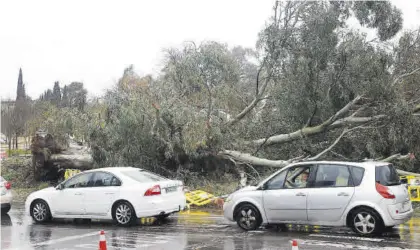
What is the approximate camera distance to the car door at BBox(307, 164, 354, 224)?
8.62 metres

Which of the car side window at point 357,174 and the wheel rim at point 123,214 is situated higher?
the car side window at point 357,174

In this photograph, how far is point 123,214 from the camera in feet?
34.7

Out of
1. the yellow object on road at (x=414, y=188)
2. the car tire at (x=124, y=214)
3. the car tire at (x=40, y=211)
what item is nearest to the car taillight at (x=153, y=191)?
the car tire at (x=124, y=214)

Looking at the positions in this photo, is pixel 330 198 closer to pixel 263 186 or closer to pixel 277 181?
pixel 277 181

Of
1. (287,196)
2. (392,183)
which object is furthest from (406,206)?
(287,196)

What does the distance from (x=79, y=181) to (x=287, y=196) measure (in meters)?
5.04

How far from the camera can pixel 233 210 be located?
9805 millimetres

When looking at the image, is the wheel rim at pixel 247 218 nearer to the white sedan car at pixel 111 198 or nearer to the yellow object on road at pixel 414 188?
the white sedan car at pixel 111 198

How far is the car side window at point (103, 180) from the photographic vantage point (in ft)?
35.8

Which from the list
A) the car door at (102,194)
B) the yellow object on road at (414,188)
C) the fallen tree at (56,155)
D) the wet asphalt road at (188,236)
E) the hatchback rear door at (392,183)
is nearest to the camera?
the wet asphalt road at (188,236)

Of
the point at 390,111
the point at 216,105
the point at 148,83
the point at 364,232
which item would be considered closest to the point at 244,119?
the point at 216,105

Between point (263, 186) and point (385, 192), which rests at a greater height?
point (263, 186)

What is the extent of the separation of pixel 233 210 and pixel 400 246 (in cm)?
334

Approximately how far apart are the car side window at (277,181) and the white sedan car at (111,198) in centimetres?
246
